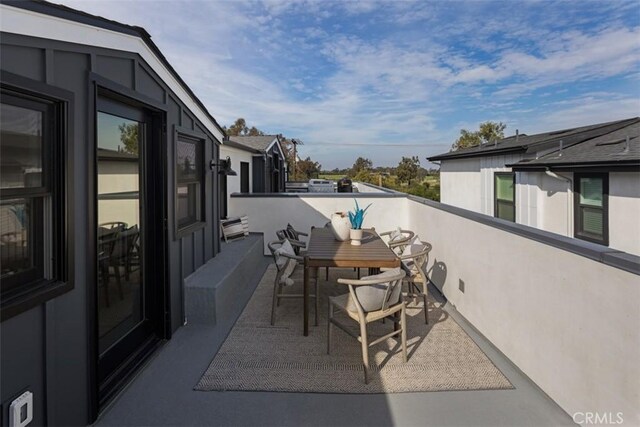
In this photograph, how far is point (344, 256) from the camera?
11.9 feet

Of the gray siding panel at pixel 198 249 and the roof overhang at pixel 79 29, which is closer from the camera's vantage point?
the roof overhang at pixel 79 29

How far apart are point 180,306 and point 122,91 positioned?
2185mm

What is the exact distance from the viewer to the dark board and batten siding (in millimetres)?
1701

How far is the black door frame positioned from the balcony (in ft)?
0.40

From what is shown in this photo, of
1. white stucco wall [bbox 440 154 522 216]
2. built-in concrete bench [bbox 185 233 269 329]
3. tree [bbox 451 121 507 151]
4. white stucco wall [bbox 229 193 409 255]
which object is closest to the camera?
built-in concrete bench [bbox 185 233 269 329]

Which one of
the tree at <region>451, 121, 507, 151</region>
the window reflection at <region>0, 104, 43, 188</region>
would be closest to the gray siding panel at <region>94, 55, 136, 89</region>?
the window reflection at <region>0, 104, 43, 188</region>

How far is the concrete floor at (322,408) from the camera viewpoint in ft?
7.43

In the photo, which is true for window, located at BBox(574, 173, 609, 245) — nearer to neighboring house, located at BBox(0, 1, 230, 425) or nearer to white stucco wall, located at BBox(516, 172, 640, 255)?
white stucco wall, located at BBox(516, 172, 640, 255)

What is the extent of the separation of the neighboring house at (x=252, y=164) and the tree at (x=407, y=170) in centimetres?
1177

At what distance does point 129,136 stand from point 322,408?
106 inches

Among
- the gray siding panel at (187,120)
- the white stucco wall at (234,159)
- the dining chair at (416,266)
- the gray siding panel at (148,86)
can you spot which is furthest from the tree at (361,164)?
the gray siding panel at (148,86)

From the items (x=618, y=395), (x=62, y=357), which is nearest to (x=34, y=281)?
(x=62, y=357)

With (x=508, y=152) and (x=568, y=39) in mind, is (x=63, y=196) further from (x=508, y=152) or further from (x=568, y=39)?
(x=568, y=39)

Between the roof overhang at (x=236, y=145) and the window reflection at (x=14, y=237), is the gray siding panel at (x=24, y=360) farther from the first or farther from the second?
the roof overhang at (x=236, y=145)
